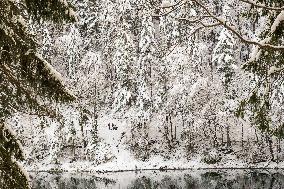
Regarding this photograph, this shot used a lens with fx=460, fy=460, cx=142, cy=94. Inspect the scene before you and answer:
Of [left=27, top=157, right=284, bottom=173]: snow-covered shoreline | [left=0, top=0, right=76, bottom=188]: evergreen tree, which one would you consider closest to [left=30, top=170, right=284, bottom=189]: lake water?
[left=27, top=157, right=284, bottom=173]: snow-covered shoreline

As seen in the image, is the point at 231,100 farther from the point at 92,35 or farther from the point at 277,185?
the point at 92,35

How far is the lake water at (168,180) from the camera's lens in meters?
32.1

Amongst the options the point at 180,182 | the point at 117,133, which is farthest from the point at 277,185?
the point at 117,133

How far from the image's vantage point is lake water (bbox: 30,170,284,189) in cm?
3209

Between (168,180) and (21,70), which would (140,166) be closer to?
(168,180)

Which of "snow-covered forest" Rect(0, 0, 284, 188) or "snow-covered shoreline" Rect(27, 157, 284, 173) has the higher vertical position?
"snow-covered forest" Rect(0, 0, 284, 188)

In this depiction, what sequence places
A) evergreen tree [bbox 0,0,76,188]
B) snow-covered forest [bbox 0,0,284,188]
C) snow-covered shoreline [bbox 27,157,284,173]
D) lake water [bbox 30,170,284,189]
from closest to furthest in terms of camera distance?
1. evergreen tree [bbox 0,0,76,188]
2. lake water [bbox 30,170,284,189]
3. snow-covered shoreline [bbox 27,157,284,173]
4. snow-covered forest [bbox 0,0,284,188]

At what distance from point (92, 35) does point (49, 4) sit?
46.4m

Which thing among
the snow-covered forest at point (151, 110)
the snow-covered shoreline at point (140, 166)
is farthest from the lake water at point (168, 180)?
the snow-covered forest at point (151, 110)

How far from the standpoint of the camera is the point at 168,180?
34.8m

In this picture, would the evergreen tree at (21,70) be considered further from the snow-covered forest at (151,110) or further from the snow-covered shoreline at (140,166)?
the snow-covered shoreline at (140,166)

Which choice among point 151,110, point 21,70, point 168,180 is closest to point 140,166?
point 168,180

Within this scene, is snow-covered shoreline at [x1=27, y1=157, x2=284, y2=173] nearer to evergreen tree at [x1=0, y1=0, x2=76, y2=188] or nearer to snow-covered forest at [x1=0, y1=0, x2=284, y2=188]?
snow-covered forest at [x1=0, y1=0, x2=284, y2=188]

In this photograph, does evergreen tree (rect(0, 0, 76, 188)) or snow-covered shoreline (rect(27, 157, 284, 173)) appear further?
snow-covered shoreline (rect(27, 157, 284, 173))
